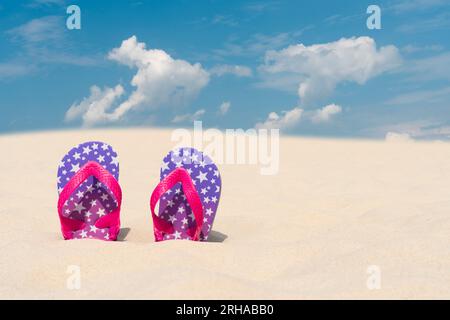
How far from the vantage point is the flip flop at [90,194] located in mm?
2949

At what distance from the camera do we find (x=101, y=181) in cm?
295

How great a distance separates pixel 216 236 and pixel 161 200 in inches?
17.0

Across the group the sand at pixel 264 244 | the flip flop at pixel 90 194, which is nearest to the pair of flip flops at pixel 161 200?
the flip flop at pixel 90 194

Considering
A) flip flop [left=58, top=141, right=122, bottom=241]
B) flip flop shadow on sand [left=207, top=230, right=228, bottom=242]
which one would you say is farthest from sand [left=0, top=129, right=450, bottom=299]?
flip flop [left=58, top=141, right=122, bottom=241]

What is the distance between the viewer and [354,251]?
2.53 meters

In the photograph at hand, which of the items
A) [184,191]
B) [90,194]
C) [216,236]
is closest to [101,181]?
[90,194]

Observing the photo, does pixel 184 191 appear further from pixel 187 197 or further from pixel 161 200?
pixel 161 200

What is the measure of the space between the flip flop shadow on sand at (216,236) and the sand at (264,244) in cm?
1

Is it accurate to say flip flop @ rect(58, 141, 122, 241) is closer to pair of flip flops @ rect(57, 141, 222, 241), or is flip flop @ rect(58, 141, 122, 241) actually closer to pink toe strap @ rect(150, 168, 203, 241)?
pair of flip flops @ rect(57, 141, 222, 241)

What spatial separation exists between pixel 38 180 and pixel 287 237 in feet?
10.7

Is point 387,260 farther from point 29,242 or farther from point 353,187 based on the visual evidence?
point 353,187

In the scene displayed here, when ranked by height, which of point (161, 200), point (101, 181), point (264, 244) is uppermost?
point (101, 181)

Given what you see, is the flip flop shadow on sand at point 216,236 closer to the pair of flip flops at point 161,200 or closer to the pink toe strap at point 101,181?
the pair of flip flops at point 161,200

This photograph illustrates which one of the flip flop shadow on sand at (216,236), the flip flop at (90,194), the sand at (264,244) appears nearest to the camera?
the sand at (264,244)
